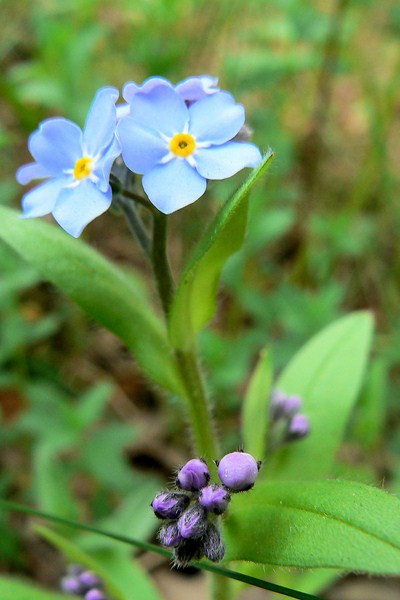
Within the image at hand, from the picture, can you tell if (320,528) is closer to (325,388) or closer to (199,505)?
(199,505)

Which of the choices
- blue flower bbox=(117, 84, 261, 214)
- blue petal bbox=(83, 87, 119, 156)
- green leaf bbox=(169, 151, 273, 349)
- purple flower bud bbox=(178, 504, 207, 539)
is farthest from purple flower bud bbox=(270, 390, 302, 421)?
blue petal bbox=(83, 87, 119, 156)

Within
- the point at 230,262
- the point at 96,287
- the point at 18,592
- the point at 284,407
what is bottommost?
the point at 18,592

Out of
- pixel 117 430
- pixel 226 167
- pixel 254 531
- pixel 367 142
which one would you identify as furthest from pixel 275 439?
pixel 367 142

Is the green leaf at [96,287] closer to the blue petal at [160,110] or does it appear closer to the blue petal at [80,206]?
the blue petal at [80,206]

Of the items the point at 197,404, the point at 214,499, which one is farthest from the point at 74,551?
the point at 214,499

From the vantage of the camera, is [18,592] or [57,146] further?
[18,592]

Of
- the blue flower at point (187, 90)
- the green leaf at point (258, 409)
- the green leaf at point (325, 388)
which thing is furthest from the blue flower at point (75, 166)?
the green leaf at point (325, 388)
